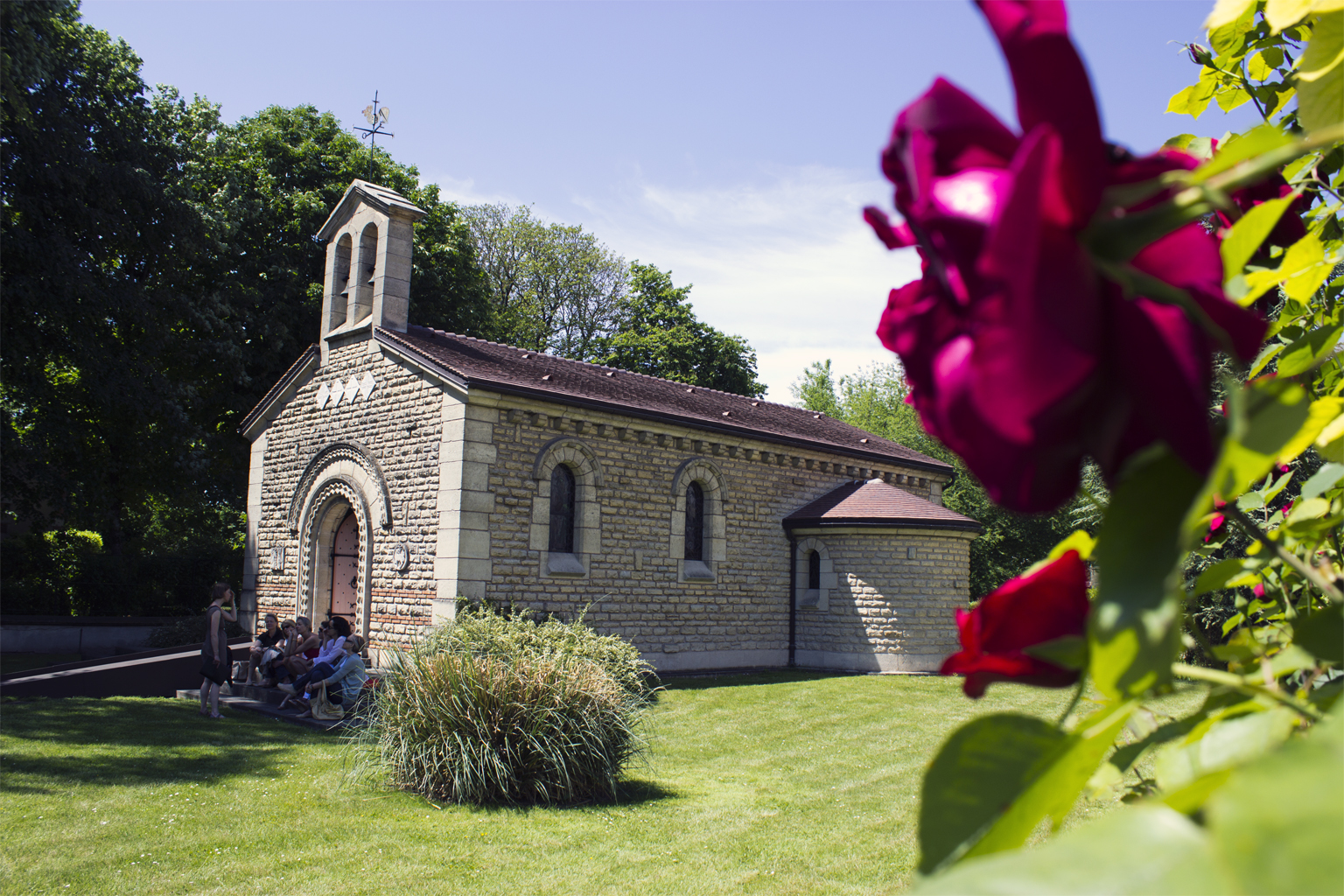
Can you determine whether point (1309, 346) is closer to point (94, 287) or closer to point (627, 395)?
point (627, 395)

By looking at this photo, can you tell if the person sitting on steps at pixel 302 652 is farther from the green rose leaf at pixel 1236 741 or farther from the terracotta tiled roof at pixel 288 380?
the green rose leaf at pixel 1236 741

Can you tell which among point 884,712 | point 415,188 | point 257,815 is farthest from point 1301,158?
point 415,188

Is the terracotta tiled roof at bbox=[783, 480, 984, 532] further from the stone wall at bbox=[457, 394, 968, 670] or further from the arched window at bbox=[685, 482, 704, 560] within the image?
the arched window at bbox=[685, 482, 704, 560]

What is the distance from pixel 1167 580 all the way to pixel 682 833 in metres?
7.25

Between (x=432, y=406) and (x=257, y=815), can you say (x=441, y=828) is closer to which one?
(x=257, y=815)

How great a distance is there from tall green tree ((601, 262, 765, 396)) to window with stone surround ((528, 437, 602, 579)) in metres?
19.5

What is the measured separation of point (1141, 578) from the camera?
0.42 m

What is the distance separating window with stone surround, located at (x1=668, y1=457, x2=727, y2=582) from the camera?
54.0 ft

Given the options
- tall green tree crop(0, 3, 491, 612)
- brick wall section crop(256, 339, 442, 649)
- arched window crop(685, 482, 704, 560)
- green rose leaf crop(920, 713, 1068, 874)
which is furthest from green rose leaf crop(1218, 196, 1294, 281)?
tall green tree crop(0, 3, 491, 612)

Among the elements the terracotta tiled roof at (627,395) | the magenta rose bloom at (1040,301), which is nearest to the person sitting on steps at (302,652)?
the terracotta tiled roof at (627,395)

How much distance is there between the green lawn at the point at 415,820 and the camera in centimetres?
598

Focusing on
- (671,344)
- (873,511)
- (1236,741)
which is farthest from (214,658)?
(671,344)

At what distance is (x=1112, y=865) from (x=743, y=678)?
16256 millimetres

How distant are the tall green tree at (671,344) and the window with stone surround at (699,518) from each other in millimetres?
17498
